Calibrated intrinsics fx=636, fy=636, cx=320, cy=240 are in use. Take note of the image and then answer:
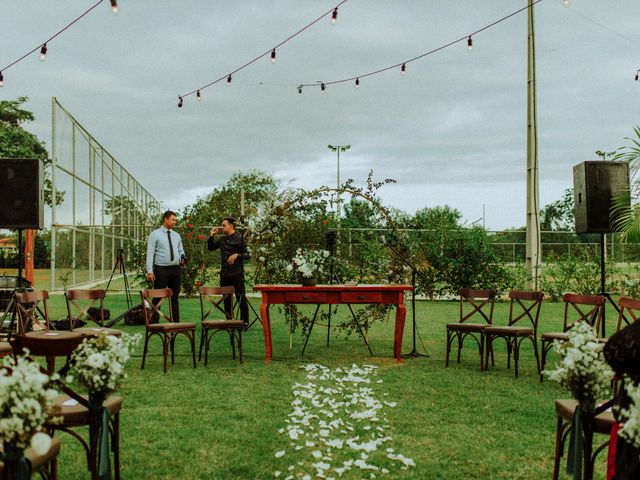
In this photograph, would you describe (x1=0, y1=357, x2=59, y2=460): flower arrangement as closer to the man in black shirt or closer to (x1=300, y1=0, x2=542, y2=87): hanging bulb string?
the man in black shirt

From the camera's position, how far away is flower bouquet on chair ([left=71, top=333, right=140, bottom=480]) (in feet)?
8.93

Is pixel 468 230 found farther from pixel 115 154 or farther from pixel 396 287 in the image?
pixel 115 154

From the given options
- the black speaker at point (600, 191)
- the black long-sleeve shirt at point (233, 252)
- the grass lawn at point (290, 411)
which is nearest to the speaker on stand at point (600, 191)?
the black speaker at point (600, 191)

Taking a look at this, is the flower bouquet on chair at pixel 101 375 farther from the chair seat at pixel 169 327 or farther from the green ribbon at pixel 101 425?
the chair seat at pixel 169 327

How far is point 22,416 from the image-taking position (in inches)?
77.7

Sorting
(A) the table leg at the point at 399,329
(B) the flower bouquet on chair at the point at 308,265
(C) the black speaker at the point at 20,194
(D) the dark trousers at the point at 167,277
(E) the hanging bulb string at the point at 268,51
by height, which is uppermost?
(E) the hanging bulb string at the point at 268,51

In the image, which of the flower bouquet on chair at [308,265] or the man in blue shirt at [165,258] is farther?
the man in blue shirt at [165,258]

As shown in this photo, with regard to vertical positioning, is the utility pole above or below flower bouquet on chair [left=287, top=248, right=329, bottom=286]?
above

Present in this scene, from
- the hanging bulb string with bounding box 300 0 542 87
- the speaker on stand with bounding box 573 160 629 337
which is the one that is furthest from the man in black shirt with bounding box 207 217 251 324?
the speaker on stand with bounding box 573 160 629 337

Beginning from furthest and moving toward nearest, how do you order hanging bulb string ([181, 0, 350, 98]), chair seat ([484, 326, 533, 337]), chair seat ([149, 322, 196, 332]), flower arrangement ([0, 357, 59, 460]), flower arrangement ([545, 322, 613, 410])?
hanging bulb string ([181, 0, 350, 98]), chair seat ([149, 322, 196, 332]), chair seat ([484, 326, 533, 337]), flower arrangement ([545, 322, 613, 410]), flower arrangement ([0, 357, 59, 460])

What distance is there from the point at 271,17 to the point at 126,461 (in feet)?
20.3

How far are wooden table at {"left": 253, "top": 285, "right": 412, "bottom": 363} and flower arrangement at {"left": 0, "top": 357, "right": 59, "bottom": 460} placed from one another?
460 centimetres

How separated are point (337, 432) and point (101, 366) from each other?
75.6 inches

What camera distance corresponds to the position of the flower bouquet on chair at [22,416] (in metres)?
1.94
